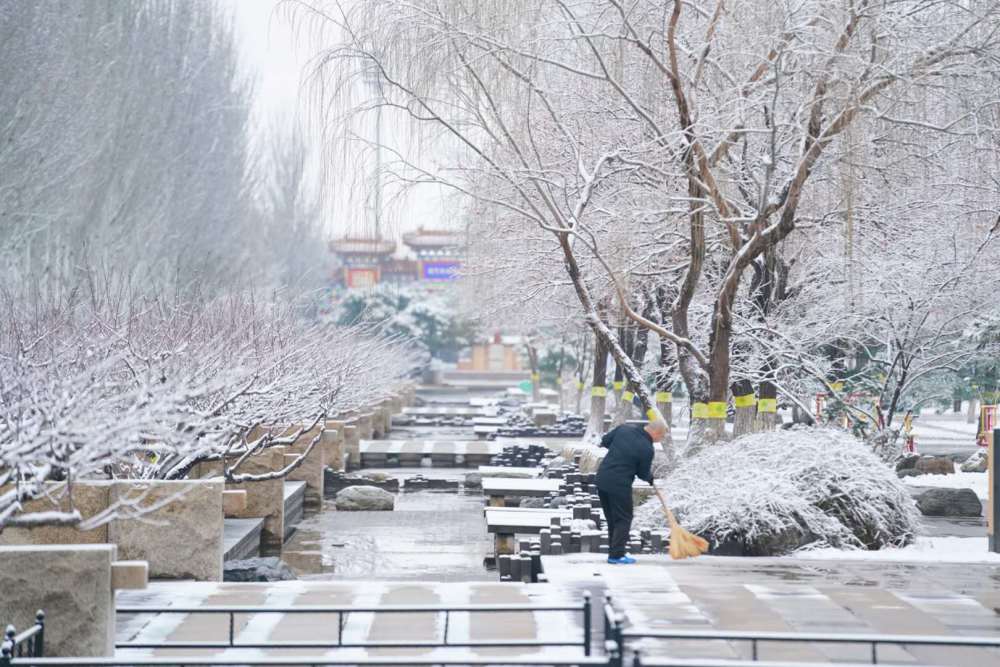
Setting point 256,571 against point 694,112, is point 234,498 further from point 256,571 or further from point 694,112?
point 694,112

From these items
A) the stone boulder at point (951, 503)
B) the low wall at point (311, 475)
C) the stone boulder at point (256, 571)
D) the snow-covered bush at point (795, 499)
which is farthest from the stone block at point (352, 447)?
the snow-covered bush at point (795, 499)

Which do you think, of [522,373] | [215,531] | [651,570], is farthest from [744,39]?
[522,373]

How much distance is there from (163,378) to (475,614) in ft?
19.6

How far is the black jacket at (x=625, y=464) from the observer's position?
13.1 metres

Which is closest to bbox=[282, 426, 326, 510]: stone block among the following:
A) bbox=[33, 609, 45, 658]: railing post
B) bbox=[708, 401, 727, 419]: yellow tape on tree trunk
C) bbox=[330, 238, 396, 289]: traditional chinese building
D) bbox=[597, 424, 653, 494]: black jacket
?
bbox=[708, 401, 727, 419]: yellow tape on tree trunk

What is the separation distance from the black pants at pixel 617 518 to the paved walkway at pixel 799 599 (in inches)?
9.1

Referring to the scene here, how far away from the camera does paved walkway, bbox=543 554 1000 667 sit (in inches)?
385

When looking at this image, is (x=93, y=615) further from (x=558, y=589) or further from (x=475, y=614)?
(x=558, y=589)

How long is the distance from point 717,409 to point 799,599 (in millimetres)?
7826

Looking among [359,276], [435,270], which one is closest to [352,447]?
[359,276]

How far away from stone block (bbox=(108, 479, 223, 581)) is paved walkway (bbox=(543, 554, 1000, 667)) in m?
3.52

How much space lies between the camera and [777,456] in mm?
15906

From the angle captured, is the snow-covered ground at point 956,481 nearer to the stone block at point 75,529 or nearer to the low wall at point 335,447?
the low wall at point 335,447

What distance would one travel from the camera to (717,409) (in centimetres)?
1936
